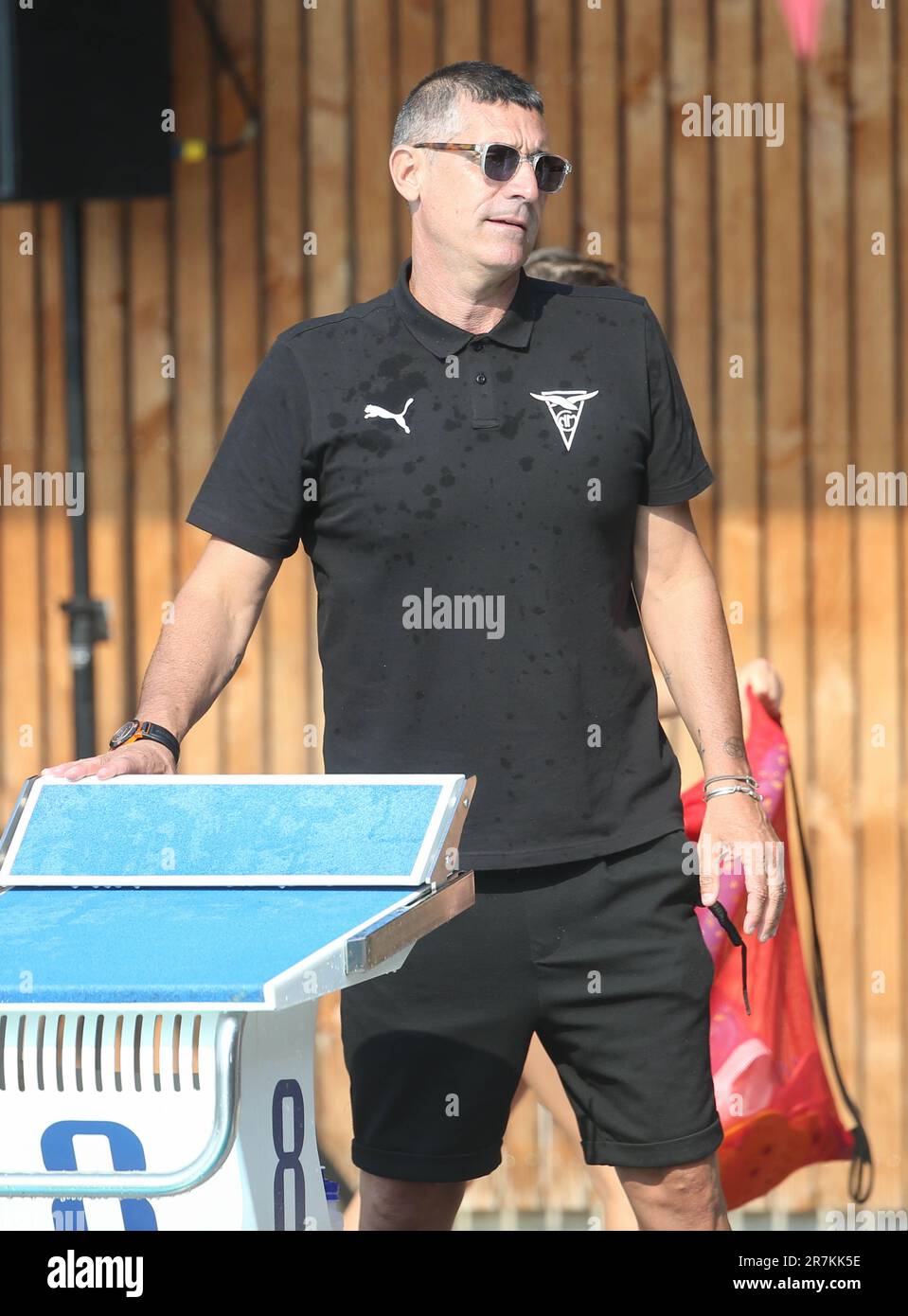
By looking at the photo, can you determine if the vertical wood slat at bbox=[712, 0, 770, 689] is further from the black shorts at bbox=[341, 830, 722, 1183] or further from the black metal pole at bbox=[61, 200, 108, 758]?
the black shorts at bbox=[341, 830, 722, 1183]

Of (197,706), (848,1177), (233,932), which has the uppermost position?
(197,706)

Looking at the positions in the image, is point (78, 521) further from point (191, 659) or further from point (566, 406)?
point (566, 406)

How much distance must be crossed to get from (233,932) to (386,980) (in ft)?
2.77

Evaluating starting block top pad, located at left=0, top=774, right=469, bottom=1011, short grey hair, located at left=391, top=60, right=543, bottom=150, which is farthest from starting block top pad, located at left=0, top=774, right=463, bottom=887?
short grey hair, located at left=391, top=60, right=543, bottom=150

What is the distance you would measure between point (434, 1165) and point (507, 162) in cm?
150

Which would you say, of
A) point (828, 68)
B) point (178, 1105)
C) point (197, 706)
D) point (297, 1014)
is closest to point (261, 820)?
point (297, 1014)

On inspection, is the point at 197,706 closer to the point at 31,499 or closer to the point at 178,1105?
the point at 178,1105

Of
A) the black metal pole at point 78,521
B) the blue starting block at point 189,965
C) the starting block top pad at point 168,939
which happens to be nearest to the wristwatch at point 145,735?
the blue starting block at point 189,965

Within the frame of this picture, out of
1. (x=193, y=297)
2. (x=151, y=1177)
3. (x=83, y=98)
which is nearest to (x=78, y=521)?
(x=193, y=297)

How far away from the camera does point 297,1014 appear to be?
208 cm

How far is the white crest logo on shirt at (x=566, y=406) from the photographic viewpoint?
8.74 feet

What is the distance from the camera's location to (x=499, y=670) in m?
2.64

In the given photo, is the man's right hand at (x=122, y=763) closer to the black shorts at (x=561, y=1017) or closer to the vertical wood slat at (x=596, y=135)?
the black shorts at (x=561, y=1017)

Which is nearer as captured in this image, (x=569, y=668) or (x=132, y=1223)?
(x=132, y=1223)
